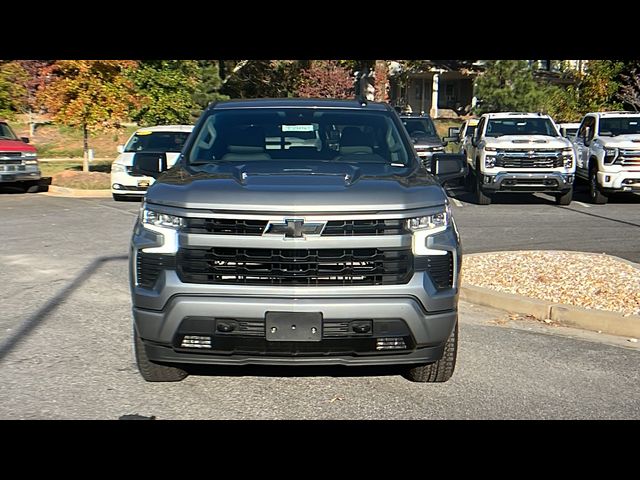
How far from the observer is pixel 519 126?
18.1 metres

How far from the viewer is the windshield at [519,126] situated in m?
17.8

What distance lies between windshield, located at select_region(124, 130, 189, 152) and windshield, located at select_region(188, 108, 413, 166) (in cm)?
1171

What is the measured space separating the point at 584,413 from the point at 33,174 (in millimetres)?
17334

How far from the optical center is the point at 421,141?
19297mm

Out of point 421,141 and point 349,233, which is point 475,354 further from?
point 421,141

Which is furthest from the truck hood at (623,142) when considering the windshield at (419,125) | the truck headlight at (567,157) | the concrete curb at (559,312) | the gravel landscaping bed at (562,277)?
the concrete curb at (559,312)

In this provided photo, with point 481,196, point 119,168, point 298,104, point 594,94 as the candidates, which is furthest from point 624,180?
point 594,94

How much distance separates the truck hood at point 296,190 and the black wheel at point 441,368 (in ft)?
3.21

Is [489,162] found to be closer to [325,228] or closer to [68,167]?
[325,228]

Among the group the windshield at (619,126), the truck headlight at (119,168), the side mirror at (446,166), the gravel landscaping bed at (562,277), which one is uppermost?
the side mirror at (446,166)

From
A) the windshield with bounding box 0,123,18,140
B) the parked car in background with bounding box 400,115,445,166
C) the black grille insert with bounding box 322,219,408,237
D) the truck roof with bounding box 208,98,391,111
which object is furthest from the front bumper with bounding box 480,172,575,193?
the black grille insert with bounding box 322,219,408,237

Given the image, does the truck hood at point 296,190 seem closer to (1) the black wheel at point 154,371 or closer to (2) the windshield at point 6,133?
(1) the black wheel at point 154,371

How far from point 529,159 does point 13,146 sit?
39.4 ft
